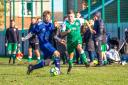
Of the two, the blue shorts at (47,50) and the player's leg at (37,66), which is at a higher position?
the blue shorts at (47,50)

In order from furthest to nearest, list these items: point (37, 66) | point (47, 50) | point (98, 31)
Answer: point (98, 31), point (37, 66), point (47, 50)

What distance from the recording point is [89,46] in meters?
22.4

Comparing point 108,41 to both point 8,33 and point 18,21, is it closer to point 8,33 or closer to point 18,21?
point 8,33

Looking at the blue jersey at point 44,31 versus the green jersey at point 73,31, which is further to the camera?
the green jersey at point 73,31

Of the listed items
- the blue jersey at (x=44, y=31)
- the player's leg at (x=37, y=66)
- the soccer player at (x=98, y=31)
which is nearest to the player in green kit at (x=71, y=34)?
the blue jersey at (x=44, y=31)

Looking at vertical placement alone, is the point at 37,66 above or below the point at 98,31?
below

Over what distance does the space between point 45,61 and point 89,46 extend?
6.82 m

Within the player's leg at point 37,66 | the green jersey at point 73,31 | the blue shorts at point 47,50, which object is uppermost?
the green jersey at point 73,31

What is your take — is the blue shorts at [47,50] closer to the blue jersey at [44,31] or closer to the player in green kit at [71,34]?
the blue jersey at [44,31]

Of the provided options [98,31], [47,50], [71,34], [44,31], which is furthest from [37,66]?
[98,31]

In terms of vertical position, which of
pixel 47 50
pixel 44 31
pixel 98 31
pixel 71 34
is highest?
pixel 44 31

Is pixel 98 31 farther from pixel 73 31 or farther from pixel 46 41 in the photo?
pixel 46 41

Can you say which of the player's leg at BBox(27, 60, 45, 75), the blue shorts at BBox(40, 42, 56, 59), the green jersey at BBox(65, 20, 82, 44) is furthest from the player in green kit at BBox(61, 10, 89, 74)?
the player's leg at BBox(27, 60, 45, 75)

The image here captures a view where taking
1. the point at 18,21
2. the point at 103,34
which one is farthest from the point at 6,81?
the point at 18,21
